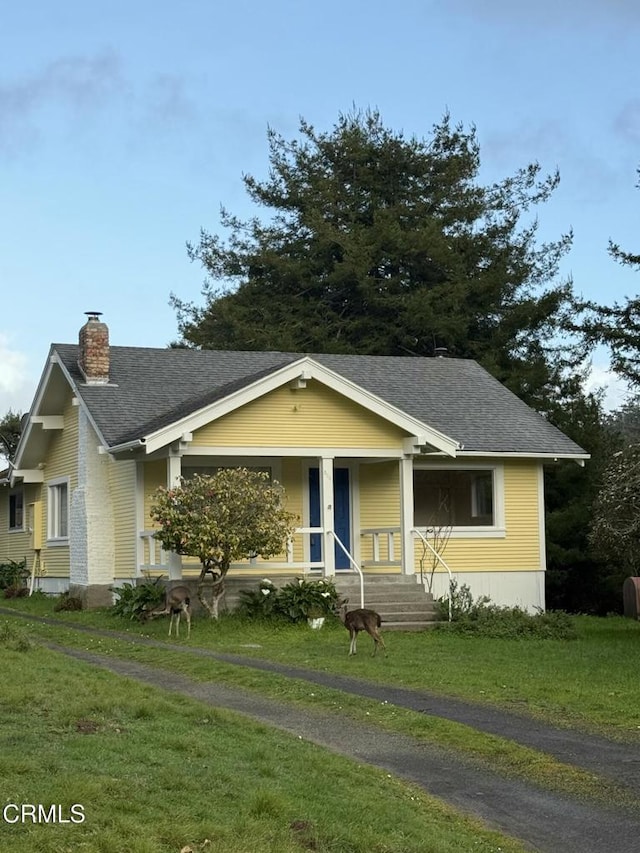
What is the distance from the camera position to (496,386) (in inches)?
1198

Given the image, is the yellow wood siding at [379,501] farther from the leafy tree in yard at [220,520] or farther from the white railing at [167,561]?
the leafy tree in yard at [220,520]

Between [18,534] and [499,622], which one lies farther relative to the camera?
[18,534]

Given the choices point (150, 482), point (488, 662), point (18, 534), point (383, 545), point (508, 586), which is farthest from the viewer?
point (18, 534)

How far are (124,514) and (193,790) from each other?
Result: 17.6 m

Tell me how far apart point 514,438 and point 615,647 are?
25.0 ft

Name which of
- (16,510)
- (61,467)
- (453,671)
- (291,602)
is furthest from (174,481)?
(16,510)

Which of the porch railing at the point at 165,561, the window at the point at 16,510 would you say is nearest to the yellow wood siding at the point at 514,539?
the porch railing at the point at 165,561

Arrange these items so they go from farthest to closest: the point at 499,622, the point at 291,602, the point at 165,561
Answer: the point at 165,561
the point at 499,622
the point at 291,602

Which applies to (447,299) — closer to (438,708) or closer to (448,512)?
(448,512)

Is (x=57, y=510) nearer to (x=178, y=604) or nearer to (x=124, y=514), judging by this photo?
(x=124, y=514)

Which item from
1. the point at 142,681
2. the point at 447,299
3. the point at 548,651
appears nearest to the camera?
the point at 142,681

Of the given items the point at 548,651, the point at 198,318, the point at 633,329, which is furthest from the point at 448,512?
the point at 198,318

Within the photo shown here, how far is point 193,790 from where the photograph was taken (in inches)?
325

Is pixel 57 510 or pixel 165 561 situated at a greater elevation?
pixel 57 510
